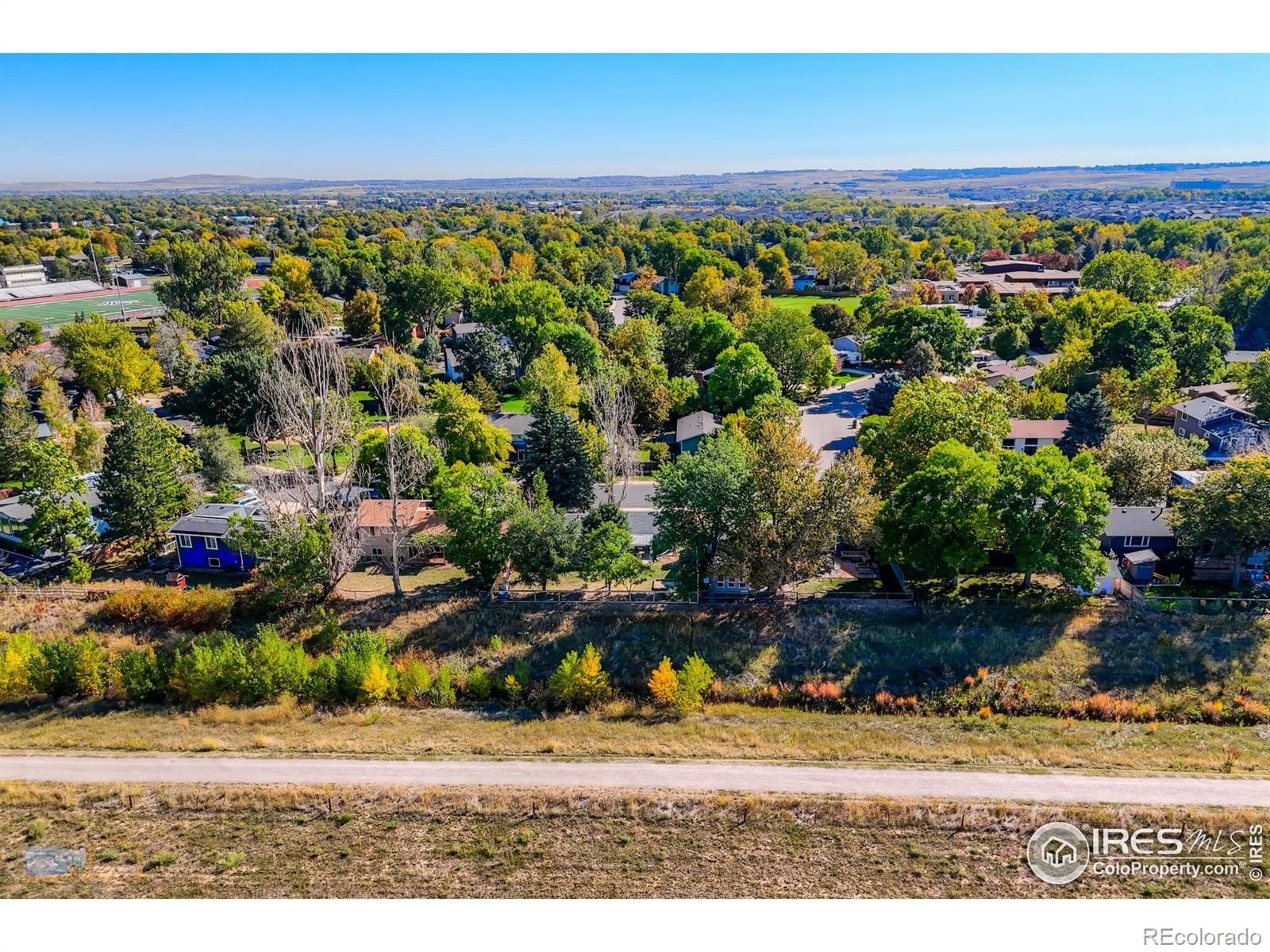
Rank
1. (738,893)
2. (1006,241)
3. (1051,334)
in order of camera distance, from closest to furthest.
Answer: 1. (738,893)
2. (1051,334)
3. (1006,241)

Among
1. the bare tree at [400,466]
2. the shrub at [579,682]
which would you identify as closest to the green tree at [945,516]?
the shrub at [579,682]

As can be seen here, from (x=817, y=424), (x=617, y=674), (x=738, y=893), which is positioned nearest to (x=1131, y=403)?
(x=817, y=424)

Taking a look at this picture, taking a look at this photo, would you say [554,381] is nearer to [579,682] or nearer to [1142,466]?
[579,682]

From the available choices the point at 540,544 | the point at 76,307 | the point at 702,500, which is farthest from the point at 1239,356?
the point at 76,307

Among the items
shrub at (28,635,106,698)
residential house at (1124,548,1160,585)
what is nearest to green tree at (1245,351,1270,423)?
residential house at (1124,548,1160,585)

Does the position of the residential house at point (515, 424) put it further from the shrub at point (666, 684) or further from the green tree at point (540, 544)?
the shrub at point (666, 684)

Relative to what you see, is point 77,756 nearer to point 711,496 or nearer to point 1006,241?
point 711,496
